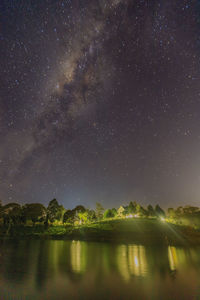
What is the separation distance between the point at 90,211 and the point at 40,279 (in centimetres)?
10255

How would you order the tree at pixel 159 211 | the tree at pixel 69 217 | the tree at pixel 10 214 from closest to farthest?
the tree at pixel 10 214
the tree at pixel 69 217
the tree at pixel 159 211

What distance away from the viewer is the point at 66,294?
10250 millimetres

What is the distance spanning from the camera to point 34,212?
82500 millimetres

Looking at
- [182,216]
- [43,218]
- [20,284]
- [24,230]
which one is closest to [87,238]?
[24,230]

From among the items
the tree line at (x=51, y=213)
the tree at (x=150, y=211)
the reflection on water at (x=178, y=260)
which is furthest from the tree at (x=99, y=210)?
the reflection on water at (x=178, y=260)

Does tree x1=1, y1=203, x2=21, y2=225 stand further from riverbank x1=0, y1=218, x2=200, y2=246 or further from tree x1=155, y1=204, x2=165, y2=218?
tree x1=155, y1=204, x2=165, y2=218

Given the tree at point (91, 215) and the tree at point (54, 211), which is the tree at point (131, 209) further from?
the tree at point (54, 211)

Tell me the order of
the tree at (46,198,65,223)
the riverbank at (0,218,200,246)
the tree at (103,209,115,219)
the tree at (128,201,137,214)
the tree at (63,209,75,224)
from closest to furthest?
the riverbank at (0,218,200,246)
the tree at (46,198,65,223)
the tree at (63,209,75,224)
the tree at (128,201,137,214)
the tree at (103,209,115,219)

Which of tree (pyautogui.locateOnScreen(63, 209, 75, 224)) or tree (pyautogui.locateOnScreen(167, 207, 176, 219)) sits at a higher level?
tree (pyautogui.locateOnScreen(167, 207, 176, 219))

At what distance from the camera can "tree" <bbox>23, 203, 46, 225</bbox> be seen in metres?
81.2

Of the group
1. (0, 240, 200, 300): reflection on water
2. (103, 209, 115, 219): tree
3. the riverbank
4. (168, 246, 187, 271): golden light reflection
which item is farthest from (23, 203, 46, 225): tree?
(0, 240, 200, 300): reflection on water

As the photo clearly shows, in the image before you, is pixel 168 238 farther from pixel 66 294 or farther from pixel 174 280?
pixel 66 294

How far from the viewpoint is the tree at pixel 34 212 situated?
3196 inches

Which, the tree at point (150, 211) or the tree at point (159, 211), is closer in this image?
the tree at point (150, 211)
